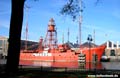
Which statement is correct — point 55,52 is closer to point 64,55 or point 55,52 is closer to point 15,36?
point 64,55

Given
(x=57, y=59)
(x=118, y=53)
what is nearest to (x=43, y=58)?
(x=57, y=59)

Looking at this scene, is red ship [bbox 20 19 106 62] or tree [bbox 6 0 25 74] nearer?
tree [bbox 6 0 25 74]

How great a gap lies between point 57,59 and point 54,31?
1033 cm

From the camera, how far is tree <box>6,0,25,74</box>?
66.9ft

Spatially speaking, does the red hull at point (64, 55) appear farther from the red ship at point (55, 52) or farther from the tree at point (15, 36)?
the tree at point (15, 36)

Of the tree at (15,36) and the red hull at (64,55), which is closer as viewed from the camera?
the tree at (15,36)

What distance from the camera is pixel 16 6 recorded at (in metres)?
20.8

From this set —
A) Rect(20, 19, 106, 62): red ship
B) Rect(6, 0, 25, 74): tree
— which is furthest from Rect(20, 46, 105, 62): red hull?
Rect(6, 0, 25, 74): tree

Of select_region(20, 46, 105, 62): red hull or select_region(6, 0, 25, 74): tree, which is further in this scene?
select_region(20, 46, 105, 62): red hull

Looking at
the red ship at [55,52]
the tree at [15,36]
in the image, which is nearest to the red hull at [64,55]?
the red ship at [55,52]

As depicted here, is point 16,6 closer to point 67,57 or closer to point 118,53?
point 67,57

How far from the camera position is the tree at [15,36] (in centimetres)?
2039

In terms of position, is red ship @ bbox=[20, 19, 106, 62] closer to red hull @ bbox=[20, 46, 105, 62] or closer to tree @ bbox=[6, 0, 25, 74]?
red hull @ bbox=[20, 46, 105, 62]

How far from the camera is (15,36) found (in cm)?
2062
